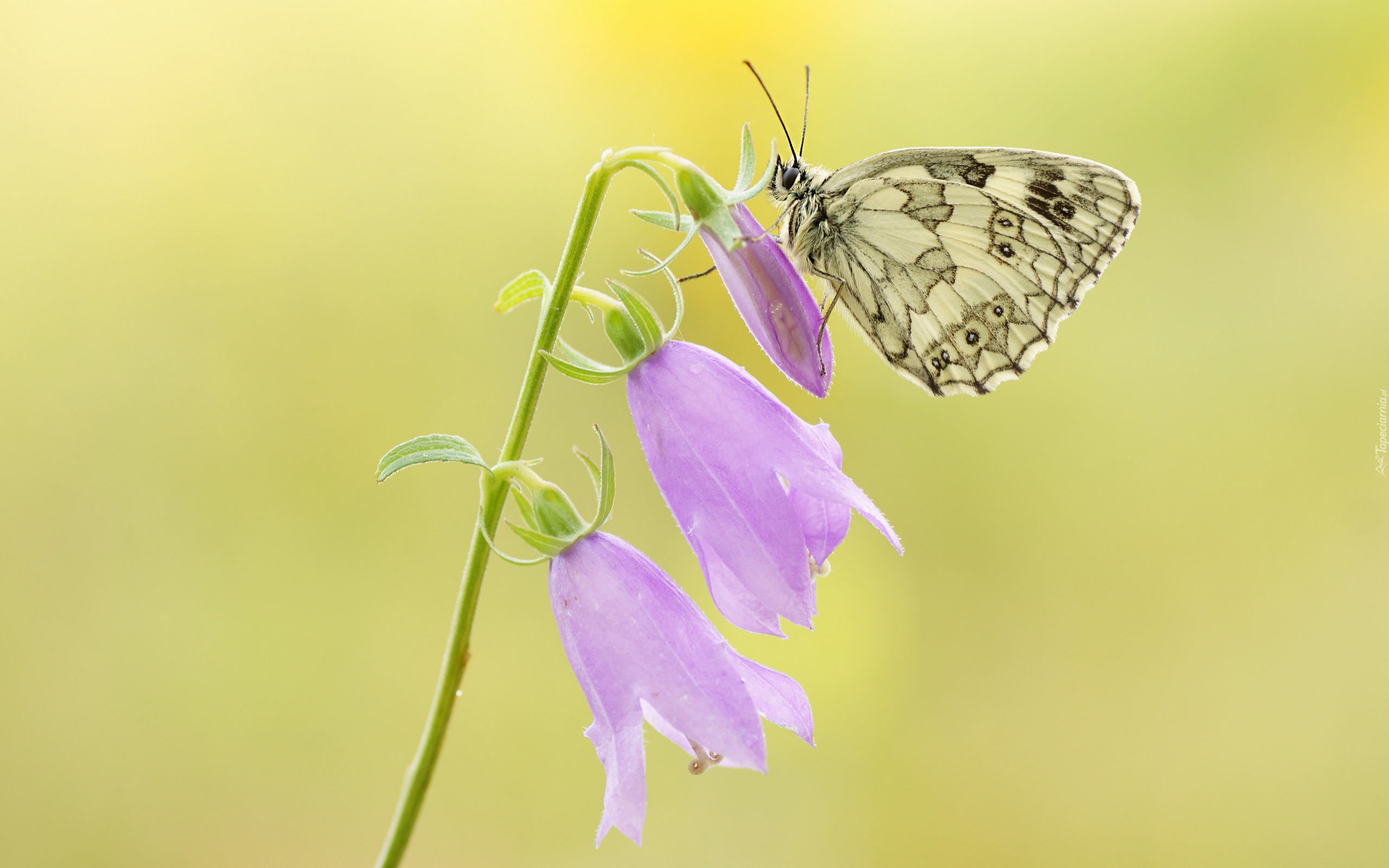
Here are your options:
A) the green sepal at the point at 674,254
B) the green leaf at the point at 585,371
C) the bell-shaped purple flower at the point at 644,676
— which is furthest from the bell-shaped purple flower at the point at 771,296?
the bell-shaped purple flower at the point at 644,676

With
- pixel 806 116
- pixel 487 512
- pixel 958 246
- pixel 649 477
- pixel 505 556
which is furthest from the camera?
pixel 649 477

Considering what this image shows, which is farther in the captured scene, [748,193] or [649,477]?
[649,477]

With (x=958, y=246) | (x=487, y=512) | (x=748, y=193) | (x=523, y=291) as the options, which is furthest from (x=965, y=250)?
(x=487, y=512)

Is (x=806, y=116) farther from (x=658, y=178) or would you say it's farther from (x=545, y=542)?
(x=545, y=542)

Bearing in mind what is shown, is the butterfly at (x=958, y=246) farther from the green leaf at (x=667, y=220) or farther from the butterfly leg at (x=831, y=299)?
the green leaf at (x=667, y=220)

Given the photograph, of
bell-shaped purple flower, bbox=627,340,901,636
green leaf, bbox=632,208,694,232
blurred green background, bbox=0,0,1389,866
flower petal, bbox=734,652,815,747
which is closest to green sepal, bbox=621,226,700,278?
green leaf, bbox=632,208,694,232

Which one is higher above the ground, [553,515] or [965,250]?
[965,250]

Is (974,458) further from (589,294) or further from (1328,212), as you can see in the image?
(589,294)

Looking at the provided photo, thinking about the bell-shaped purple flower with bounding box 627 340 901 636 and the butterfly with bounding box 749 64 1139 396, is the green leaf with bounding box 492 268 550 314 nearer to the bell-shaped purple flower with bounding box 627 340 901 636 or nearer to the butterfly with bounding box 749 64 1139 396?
the bell-shaped purple flower with bounding box 627 340 901 636
